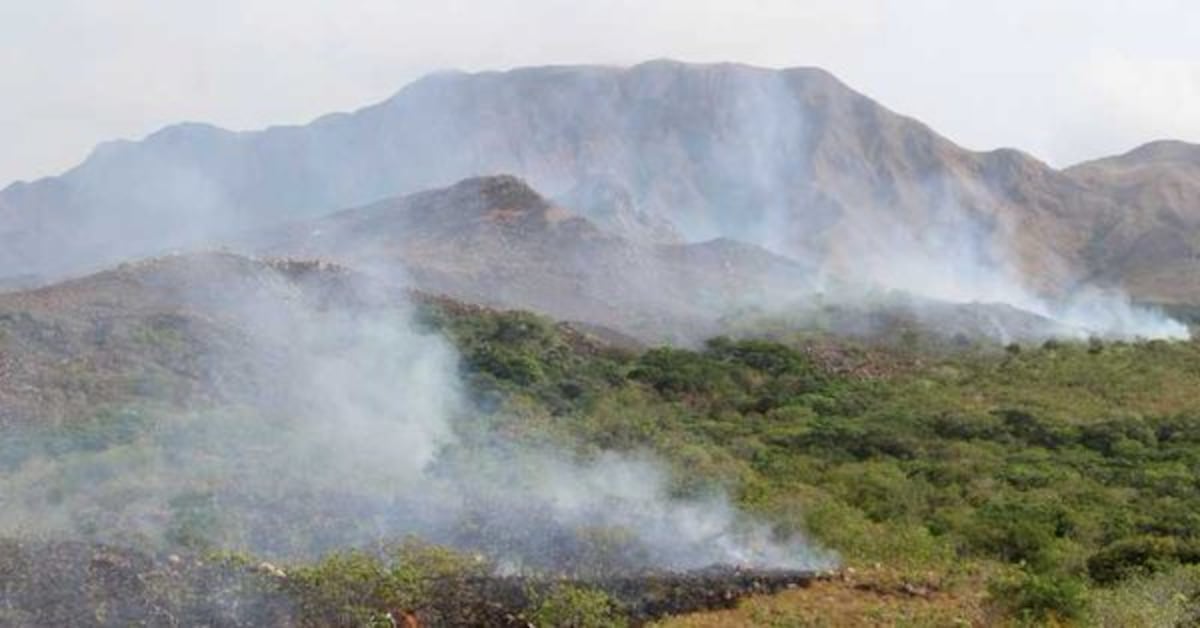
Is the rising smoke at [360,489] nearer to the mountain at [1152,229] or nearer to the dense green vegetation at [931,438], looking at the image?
the dense green vegetation at [931,438]

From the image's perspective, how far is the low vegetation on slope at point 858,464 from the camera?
36.9 ft

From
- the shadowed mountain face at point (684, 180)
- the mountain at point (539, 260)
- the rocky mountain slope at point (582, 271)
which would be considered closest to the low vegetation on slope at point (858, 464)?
the rocky mountain slope at point (582, 271)

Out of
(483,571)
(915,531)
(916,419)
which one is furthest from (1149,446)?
(483,571)

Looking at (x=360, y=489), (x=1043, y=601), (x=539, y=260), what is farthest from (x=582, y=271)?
(x=1043, y=601)

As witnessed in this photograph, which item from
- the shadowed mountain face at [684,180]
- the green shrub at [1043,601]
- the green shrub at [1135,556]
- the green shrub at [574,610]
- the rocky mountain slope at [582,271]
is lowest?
the green shrub at [574,610]

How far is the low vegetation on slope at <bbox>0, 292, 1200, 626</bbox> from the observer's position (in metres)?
11.2

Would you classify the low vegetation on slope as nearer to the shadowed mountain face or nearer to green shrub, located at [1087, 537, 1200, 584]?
green shrub, located at [1087, 537, 1200, 584]

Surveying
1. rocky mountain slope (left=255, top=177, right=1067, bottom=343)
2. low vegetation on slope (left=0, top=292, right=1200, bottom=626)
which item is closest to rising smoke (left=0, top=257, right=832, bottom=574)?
low vegetation on slope (left=0, top=292, right=1200, bottom=626)

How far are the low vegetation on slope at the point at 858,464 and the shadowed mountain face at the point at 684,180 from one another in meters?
36.5

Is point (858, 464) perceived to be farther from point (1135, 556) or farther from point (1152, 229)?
point (1152, 229)

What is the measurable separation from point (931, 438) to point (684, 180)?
6654 cm

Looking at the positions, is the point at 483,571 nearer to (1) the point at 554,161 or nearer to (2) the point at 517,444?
(2) the point at 517,444

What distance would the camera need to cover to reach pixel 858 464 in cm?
2402

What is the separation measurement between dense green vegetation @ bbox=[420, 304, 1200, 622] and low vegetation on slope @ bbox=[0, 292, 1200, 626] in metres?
0.07
